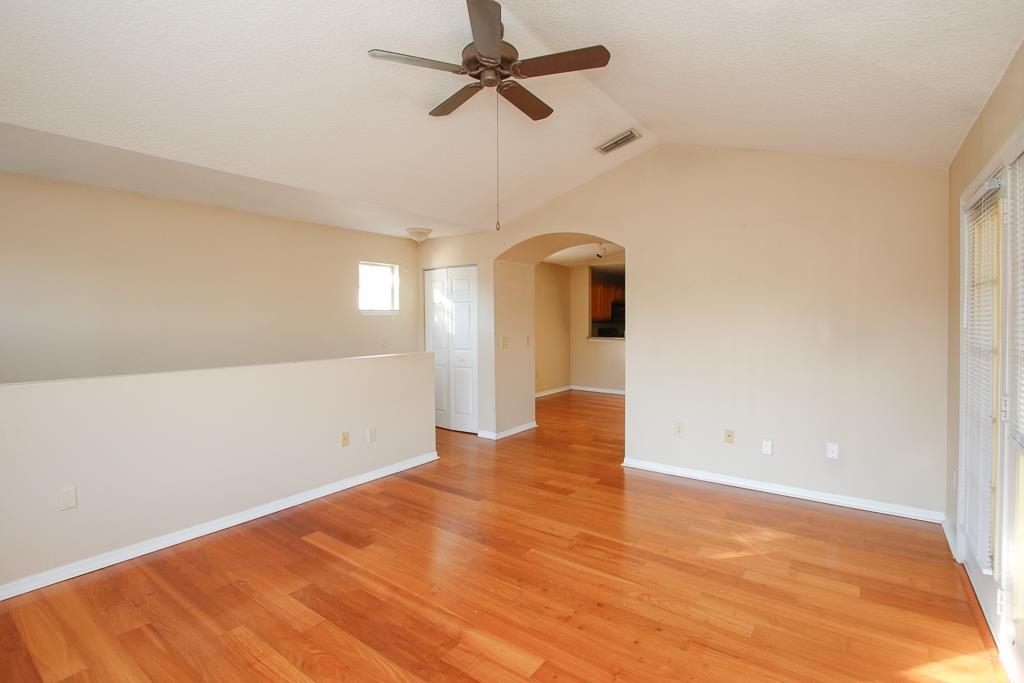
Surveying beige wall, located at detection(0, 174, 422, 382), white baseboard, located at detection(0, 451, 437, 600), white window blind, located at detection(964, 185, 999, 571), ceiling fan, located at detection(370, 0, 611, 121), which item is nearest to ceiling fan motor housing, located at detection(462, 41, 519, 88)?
ceiling fan, located at detection(370, 0, 611, 121)

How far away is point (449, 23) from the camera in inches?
96.7

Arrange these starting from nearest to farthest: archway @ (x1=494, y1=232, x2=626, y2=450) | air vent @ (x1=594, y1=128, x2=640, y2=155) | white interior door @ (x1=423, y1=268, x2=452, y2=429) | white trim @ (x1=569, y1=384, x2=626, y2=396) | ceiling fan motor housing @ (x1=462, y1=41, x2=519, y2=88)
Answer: ceiling fan motor housing @ (x1=462, y1=41, x2=519, y2=88) < air vent @ (x1=594, y1=128, x2=640, y2=155) < archway @ (x1=494, y1=232, x2=626, y2=450) < white interior door @ (x1=423, y1=268, x2=452, y2=429) < white trim @ (x1=569, y1=384, x2=626, y2=396)

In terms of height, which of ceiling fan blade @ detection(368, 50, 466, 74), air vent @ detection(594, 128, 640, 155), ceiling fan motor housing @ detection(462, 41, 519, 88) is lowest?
ceiling fan blade @ detection(368, 50, 466, 74)

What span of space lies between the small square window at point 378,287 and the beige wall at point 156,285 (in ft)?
0.59

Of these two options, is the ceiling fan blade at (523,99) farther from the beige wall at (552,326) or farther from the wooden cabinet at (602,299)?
the wooden cabinet at (602,299)

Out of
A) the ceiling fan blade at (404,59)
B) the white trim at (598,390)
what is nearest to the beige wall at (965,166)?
the ceiling fan blade at (404,59)

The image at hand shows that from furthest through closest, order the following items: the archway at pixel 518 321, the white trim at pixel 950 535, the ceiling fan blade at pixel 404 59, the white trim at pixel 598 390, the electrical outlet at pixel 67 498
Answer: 1. the white trim at pixel 598 390
2. the archway at pixel 518 321
3. the white trim at pixel 950 535
4. the electrical outlet at pixel 67 498
5. the ceiling fan blade at pixel 404 59

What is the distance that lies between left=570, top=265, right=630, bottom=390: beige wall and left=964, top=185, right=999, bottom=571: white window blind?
6.04 m

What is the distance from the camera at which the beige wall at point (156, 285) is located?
3275 millimetres

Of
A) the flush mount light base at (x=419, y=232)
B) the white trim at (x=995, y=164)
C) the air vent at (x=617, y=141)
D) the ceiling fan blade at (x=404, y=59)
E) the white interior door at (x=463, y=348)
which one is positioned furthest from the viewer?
the white interior door at (x=463, y=348)

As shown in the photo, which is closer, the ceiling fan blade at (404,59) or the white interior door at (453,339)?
the ceiling fan blade at (404,59)

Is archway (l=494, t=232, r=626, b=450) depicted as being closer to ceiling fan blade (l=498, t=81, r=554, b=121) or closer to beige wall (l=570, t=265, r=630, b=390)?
beige wall (l=570, t=265, r=630, b=390)

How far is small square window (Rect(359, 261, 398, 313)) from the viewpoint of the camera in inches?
223

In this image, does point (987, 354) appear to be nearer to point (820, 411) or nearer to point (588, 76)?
point (820, 411)
